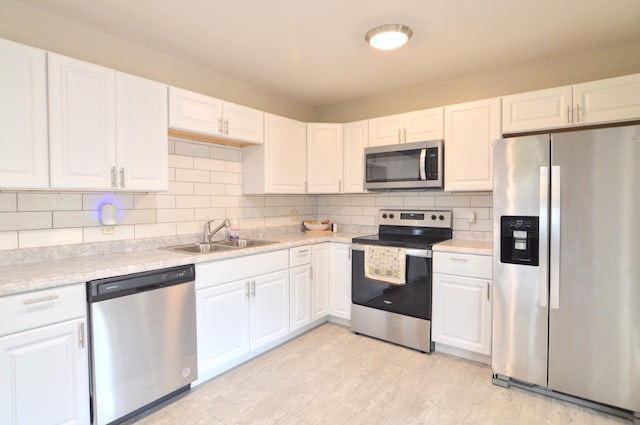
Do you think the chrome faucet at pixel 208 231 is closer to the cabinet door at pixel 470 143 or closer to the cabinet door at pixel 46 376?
the cabinet door at pixel 46 376

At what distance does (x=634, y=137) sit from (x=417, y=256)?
59.8 inches

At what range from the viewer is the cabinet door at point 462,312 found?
255 centimetres

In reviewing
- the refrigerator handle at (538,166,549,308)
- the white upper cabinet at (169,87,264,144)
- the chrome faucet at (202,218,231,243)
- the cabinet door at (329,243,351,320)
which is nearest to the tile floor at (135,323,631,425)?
the cabinet door at (329,243,351,320)

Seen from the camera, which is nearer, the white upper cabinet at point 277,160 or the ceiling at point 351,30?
the ceiling at point 351,30

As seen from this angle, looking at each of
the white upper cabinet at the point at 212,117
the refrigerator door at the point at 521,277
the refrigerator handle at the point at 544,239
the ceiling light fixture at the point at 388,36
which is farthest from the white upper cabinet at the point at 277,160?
the refrigerator handle at the point at 544,239

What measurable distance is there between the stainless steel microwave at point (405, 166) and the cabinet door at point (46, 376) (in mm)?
2518

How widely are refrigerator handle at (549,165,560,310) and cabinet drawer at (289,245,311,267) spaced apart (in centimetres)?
187

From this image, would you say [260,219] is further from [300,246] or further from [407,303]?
[407,303]

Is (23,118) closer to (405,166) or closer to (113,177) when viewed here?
(113,177)

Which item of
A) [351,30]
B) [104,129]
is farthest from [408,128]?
[104,129]

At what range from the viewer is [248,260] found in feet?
8.46

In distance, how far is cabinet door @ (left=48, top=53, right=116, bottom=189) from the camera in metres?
1.87

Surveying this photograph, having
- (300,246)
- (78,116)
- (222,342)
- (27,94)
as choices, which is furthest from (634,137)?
(27,94)

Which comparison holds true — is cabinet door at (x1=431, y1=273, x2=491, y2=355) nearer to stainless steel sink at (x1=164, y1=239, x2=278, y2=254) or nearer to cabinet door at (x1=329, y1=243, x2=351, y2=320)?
cabinet door at (x1=329, y1=243, x2=351, y2=320)
